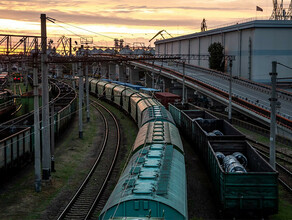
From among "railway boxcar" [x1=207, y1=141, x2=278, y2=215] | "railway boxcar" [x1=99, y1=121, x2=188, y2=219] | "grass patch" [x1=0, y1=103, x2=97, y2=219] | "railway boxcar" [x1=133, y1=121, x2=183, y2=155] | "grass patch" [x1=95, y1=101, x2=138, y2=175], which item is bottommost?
"grass patch" [x1=0, y1=103, x2=97, y2=219]

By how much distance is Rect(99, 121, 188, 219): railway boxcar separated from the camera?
10.9 meters

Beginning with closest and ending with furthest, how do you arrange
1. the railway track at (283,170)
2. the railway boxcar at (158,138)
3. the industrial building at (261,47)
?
the railway boxcar at (158,138)
the railway track at (283,170)
the industrial building at (261,47)

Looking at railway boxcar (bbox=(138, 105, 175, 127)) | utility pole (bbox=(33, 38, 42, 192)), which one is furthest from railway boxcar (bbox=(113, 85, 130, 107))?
utility pole (bbox=(33, 38, 42, 192))

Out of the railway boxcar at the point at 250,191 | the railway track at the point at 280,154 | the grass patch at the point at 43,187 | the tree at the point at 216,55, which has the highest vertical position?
the tree at the point at 216,55

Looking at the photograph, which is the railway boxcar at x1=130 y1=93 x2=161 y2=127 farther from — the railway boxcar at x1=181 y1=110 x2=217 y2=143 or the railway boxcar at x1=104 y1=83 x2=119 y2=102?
the railway boxcar at x1=104 y1=83 x2=119 y2=102

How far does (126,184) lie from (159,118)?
1307cm

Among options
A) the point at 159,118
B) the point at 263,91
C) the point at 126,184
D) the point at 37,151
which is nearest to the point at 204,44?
the point at 263,91

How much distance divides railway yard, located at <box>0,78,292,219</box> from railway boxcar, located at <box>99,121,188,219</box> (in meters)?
3.83

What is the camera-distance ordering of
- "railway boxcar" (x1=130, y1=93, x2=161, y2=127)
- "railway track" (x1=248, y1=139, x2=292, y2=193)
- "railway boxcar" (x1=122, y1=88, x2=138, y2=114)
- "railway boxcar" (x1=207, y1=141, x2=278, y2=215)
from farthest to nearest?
"railway boxcar" (x1=122, y1=88, x2=138, y2=114) → "railway boxcar" (x1=130, y1=93, x2=161, y2=127) → "railway track" (x1=248, y1=139, x2=292, y2=193) → "railway boxcar" (x1=207, y1=141, x2=278, y2=215)

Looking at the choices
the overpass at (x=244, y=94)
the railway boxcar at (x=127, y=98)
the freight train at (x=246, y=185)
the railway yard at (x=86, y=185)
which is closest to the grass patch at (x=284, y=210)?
the railway yard at (x=86, y=185)

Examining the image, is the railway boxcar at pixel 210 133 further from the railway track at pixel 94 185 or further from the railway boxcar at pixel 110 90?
the railway boxcar at pixel 110 90

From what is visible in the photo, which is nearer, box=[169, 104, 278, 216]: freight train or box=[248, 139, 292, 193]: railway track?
box=[169, 104, 278, 216]: freight train

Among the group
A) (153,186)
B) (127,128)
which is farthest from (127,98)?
(153,186)

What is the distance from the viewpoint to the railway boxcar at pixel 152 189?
10.9m
